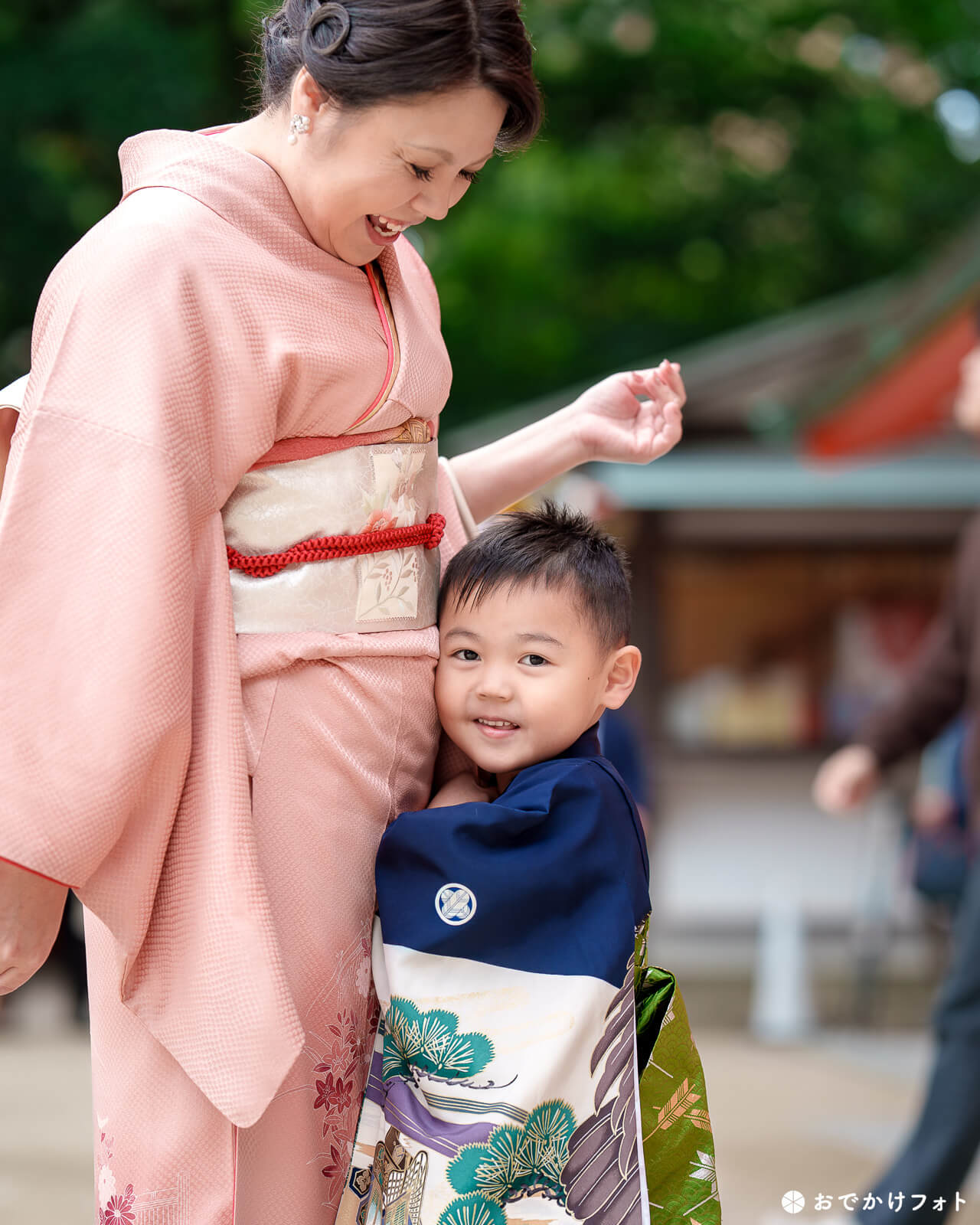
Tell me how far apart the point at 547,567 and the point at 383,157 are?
1.58 feet

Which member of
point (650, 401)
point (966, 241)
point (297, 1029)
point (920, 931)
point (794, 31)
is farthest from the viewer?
point (794, 31)

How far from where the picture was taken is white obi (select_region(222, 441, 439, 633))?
59.8 inches

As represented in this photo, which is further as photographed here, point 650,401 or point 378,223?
point 650,401

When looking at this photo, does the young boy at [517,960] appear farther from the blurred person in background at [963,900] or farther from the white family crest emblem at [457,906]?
the blurred person in background at [963,900]

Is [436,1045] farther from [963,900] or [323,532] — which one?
[963,900]

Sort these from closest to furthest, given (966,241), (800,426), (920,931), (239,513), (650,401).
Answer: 1. (239,513)
2. (650,401)
3. (966,241)
4. (800,426)
5. (920,931)

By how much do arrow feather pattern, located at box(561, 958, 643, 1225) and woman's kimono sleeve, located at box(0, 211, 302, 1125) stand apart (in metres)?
0.35

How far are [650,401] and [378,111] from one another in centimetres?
63

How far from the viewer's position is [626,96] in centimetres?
1116

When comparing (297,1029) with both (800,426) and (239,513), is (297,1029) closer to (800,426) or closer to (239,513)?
(239,513)

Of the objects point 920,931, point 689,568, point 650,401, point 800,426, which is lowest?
point 920,931

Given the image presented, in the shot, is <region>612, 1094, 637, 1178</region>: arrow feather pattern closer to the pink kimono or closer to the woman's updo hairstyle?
the pink kimono

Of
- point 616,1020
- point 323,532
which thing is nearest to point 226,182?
point 323,532

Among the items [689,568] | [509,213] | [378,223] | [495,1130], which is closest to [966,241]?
[689,568]
